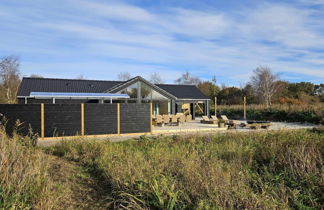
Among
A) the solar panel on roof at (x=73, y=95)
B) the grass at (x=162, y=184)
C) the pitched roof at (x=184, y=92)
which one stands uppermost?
the pitched roof at (x=184, y=92)

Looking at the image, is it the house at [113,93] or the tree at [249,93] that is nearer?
the house at [113,93]

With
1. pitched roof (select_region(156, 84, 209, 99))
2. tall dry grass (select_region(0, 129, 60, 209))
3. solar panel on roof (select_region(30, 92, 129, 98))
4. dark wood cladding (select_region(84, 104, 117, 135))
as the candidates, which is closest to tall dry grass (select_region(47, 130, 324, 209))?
tall dry grass (select_region(0, 129, 60, 209))

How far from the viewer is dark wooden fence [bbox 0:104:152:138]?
13.9 m

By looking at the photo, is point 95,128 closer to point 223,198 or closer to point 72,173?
point 72,173

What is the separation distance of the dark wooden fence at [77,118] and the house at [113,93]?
6.09 meters

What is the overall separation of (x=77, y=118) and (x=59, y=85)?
13023 millimetres

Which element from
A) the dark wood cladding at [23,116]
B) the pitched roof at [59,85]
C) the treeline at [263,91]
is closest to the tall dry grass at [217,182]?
the dark wood cladding at [23,116]

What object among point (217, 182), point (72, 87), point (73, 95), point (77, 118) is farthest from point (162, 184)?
point (72, 87)

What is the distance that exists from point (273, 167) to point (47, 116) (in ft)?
39.2

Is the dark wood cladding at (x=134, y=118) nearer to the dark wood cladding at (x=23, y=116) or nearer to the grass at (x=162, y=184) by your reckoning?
the dark wood cladding at (x=23, y=116)

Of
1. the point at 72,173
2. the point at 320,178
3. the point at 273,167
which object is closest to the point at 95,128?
the point at 72,173

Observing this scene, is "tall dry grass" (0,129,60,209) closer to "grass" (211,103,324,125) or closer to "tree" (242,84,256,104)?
"grass" (211,103,324,125)

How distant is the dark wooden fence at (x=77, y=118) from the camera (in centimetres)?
1386

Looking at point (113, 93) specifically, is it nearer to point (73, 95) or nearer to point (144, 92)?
point (144, 92)
